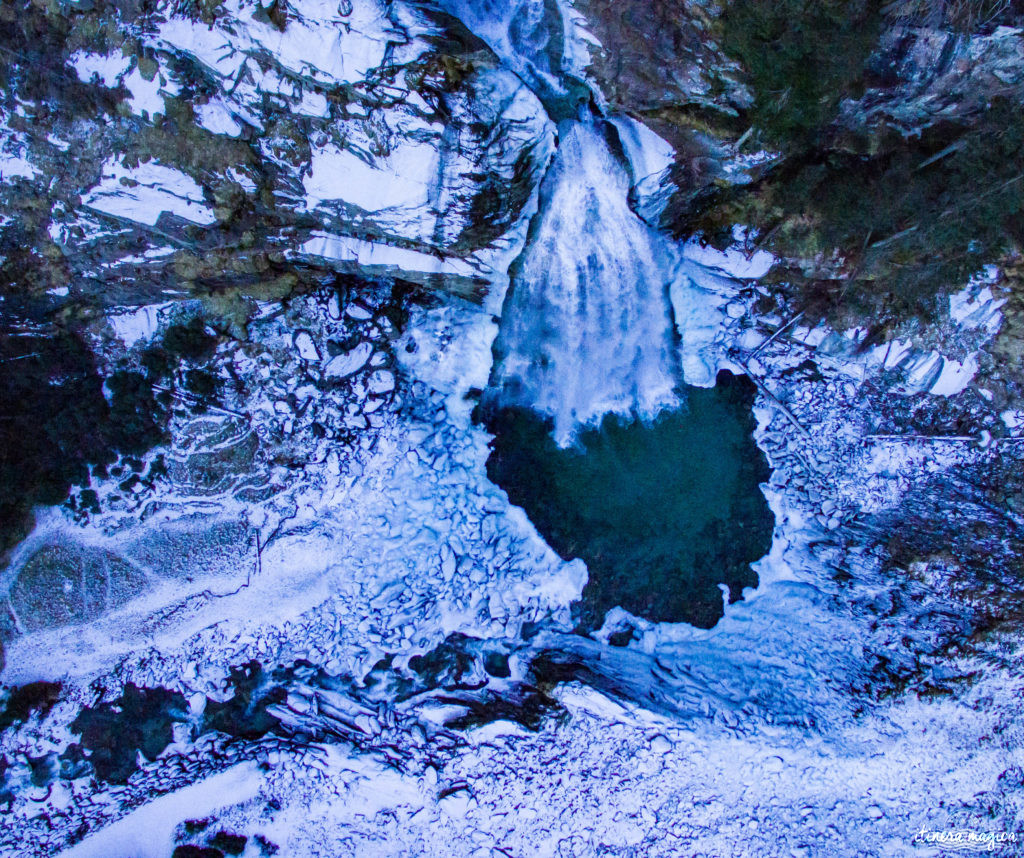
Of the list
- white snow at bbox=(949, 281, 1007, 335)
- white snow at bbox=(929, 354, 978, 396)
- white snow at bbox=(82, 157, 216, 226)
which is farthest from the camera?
white snow at bbox=(929, 354, 978, 396)

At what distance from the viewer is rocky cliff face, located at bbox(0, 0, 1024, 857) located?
6066mm

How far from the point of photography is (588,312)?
791 cm

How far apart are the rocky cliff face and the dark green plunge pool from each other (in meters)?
0.06

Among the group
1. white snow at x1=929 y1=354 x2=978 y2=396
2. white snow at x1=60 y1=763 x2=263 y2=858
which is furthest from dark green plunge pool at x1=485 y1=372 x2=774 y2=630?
white snow at x1=60 y1=763 x2=263 y2=858

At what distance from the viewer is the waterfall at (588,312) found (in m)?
7.35

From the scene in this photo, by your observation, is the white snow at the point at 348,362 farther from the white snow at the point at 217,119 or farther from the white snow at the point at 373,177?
the white snow at the point at 217,119

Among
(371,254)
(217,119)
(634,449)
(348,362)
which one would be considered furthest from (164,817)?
(217,119)

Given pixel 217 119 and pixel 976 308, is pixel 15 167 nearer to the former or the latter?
pixel 217 119

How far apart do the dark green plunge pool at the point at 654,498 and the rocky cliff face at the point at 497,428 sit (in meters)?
0.06

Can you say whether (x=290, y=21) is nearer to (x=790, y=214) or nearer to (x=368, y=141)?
(x=368, y=141)

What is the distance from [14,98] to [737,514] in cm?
1074

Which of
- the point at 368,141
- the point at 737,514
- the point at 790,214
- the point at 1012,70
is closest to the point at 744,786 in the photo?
the point at 737,514

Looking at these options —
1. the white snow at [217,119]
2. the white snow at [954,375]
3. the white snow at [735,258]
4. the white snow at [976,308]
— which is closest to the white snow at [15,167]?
the white snow at [217,119]

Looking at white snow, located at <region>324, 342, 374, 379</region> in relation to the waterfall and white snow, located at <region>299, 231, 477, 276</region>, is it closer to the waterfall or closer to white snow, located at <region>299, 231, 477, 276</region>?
white snow, located at <region>299, 231, 477, 276</region>
